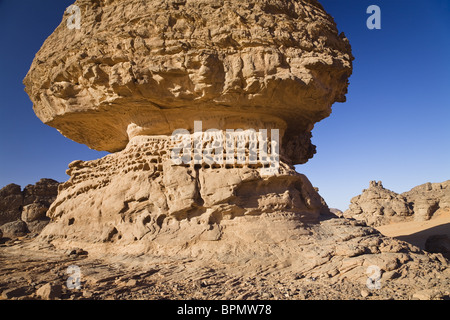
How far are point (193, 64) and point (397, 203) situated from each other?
2064cm

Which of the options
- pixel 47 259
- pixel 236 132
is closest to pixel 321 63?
pixel 236 132

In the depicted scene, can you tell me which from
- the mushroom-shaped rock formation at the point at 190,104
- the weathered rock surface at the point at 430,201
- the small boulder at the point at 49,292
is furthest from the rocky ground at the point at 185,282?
the weathered rock surface at the point at 430,201

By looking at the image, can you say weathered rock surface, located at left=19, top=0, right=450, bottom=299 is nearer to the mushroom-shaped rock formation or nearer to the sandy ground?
the mushroom-shaped rock formation

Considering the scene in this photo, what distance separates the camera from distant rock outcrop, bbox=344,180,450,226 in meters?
18.9

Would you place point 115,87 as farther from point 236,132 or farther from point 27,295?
point 27,295

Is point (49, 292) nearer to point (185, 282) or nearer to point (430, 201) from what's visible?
point (185, 282)

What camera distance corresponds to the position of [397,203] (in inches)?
809

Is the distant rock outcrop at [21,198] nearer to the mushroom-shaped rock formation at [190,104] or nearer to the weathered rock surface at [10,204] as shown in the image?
the weathered rock surface at [10,204]

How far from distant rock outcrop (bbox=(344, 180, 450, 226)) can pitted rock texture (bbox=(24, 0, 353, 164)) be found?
53.4 feet

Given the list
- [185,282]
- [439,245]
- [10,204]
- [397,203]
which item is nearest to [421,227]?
[397,203]

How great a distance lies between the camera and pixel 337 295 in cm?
435

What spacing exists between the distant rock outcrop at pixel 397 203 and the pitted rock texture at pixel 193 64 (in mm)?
16268

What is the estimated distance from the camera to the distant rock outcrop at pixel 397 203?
1889 cm

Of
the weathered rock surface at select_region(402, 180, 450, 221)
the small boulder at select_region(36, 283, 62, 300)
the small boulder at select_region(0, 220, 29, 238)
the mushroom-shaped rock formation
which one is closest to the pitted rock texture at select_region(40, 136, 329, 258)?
the mushroom-shaped rock formation
